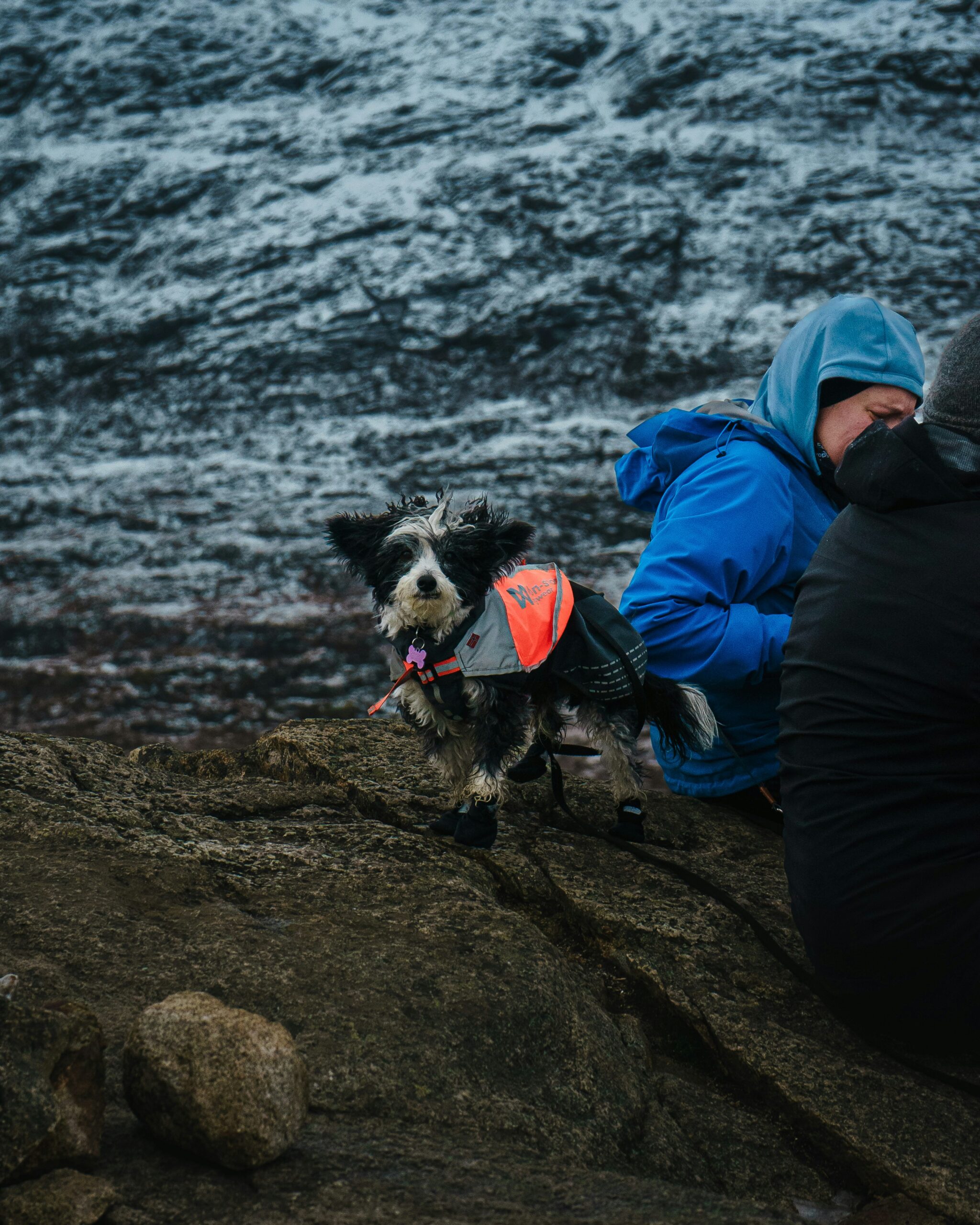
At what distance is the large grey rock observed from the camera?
2189mm

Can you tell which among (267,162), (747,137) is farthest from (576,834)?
(267,162)

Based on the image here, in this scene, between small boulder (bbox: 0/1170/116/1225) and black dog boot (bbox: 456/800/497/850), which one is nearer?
small boulder (bbox: 0/1170/116/1225)

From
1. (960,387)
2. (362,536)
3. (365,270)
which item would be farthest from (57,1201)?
(365,270)

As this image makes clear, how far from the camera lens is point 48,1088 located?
2.25 meters

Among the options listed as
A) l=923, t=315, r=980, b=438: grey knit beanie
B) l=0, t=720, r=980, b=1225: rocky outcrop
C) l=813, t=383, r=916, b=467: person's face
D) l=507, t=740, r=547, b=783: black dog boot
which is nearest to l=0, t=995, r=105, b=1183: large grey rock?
l=0, t=720, r=980, b=1225: rocky outcrop

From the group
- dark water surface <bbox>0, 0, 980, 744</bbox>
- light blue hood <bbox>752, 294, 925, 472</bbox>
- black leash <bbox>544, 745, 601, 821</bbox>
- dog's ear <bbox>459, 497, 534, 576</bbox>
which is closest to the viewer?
dog's ear <bbox>459, 497, 534, 576</bbox>

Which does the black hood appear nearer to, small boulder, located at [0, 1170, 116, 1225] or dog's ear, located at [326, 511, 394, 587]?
dog's ear, located at [326, 511, 394, 587]

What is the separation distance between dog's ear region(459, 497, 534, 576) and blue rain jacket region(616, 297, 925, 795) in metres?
0.60

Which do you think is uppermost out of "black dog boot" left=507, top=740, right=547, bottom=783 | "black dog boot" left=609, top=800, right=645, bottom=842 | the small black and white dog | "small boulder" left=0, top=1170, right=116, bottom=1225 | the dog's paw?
"small boulder" left=0, top=1170, right=116, bottom=1225

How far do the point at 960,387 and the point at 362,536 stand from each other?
2.45 metres

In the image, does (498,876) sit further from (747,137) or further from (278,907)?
(747,137)

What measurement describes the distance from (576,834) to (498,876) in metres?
Result: 0.63

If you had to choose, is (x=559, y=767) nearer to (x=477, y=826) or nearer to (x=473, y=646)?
(x=477, y=826)

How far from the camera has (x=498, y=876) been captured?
4453 mm
